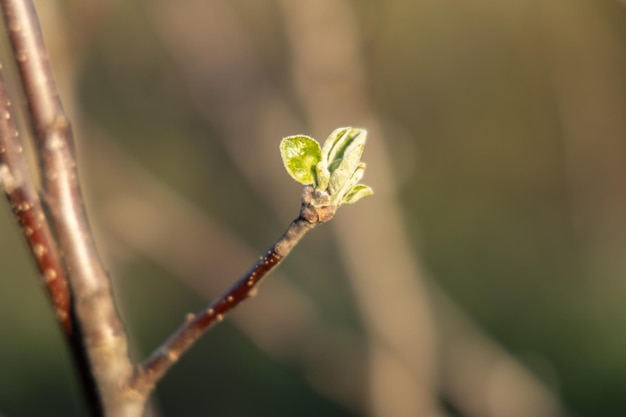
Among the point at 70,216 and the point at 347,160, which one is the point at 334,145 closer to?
the point at 347,160

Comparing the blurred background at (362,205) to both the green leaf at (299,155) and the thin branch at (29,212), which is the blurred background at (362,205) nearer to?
the thin branch at (29,212)

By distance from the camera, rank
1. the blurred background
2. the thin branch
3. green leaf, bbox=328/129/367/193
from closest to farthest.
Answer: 1. green leaf, bbox=328/129/367/193
2. the thin branch
3. the blurred background

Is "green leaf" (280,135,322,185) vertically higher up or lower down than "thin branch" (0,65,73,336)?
higher up

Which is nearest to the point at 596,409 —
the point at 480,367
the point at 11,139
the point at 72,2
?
the point at 480,367

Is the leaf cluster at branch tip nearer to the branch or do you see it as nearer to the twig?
the branch

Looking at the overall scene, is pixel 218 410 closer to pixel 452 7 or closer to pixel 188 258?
pixel 188 258

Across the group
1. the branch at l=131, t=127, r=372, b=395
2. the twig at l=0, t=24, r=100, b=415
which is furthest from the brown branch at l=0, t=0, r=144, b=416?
the branch at l=131, t=127, r=372, b=395

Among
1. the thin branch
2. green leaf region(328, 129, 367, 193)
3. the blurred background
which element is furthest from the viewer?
the blurred background

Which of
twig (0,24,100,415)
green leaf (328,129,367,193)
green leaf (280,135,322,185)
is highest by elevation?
green leaf (328,129,367,193)

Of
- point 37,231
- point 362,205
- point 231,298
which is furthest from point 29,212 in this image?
point 362,205

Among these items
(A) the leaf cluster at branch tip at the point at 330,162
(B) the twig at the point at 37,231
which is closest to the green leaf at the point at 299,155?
(A) the leaf cluster at branch tip at the point at 330,162
